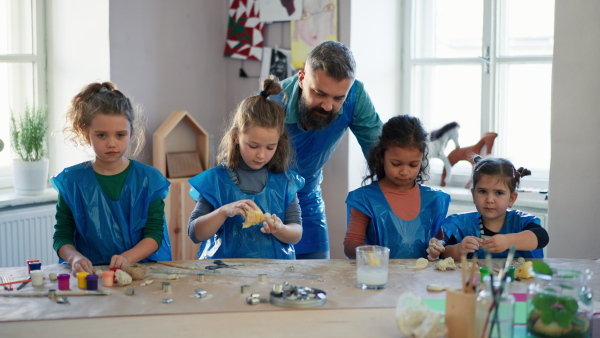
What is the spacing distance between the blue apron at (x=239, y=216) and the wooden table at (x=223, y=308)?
0.96ft

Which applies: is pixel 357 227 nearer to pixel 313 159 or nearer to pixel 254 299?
pixel 313 159

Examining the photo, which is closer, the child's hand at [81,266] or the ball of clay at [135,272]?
the ball of clay at [135,272]

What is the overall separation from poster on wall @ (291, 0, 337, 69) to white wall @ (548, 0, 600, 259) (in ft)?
4.26

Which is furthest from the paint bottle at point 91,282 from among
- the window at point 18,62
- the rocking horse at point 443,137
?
the rocking horse at point 443,137

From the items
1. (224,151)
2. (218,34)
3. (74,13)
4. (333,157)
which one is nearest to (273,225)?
(224,151)

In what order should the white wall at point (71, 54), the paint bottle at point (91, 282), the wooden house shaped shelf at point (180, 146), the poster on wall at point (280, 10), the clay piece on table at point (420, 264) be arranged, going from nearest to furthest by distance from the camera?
the paint bottle at point (91, 282)
the clay piece on table at point (420, 264)
the white wall at point (71, 54)
the wooden house shaped shelf at point (180, 146)
the poster on wall at point (280, 10)

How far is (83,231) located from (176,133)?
174 centimetres

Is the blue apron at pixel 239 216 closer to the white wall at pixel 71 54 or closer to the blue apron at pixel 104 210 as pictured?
the blue apron at pixel 104 210

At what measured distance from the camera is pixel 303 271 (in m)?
2.01

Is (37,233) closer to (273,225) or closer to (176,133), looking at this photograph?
(176,133)

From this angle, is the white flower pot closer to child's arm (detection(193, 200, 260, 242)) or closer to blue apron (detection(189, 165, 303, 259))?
blue apron (detection(189, 165, 303, 259))

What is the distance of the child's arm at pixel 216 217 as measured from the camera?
2141mm

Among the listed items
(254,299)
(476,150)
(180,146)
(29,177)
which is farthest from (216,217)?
(476,150)

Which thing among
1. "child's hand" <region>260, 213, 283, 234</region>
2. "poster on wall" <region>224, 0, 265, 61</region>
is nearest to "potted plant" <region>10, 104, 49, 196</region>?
"poster on wall" <region>224, 0, 265, 61</region>
